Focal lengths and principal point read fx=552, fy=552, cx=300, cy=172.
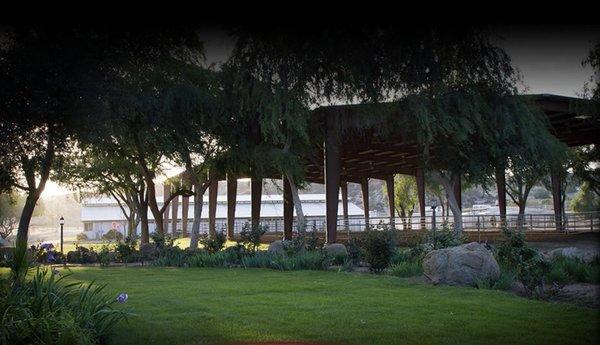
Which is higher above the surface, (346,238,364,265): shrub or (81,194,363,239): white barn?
(81,194,363,239): white barn

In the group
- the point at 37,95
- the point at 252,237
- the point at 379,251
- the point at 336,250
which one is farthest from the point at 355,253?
the point at 37,95

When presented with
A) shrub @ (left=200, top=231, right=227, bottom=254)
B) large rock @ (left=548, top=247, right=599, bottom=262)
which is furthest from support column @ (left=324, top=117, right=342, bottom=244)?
large rock @ (left=548, top=247, right=599, bottom=262)

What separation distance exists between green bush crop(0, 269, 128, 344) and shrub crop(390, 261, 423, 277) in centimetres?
831

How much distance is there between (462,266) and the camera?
38.0ft

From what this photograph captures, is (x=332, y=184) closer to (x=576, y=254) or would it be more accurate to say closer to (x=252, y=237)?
(x=252, y=237)

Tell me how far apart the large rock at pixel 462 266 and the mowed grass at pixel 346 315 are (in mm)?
533

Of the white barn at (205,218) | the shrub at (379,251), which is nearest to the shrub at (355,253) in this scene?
the shrub at (379,251)

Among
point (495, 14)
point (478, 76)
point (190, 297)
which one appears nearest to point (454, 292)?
point (190, 297)

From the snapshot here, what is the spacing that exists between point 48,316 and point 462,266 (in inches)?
328

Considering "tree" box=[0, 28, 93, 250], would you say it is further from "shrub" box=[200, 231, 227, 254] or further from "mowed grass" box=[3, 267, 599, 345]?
"shrub" box=[200, 231, 227, 254]

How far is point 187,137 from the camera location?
2289 cm

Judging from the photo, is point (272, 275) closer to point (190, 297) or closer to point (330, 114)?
point (190, 297)

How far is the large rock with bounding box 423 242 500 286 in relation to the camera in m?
11.4

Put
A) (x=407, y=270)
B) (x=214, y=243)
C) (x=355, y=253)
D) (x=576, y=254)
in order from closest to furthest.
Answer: (x=407, y=270)
(x=576, y=254)
(x=355, y=253)
(x=214, y=243)
